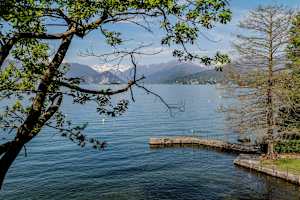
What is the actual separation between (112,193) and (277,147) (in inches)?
885

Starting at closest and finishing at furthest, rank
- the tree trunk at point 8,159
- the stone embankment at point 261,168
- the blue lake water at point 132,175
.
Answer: the tree trunk at point 8,159 < the blue lake water at point 132,175 < the stone embankment at point 261,168

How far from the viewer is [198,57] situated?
10.0 metres

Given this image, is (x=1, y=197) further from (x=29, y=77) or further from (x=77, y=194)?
(x=29, y=77)

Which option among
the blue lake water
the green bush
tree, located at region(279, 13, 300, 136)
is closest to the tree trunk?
the blue lake water

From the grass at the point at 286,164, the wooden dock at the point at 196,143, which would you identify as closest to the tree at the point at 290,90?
the grass at the point at 286,164

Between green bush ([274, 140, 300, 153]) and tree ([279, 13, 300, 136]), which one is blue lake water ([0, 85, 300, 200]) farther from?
tree ([279, 13, 300, 136])

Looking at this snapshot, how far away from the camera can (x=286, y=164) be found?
44.2 metres

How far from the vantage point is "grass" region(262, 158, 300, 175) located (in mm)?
41781

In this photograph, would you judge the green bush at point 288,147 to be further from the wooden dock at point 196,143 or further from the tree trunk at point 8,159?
the tree trunk at point 8,159

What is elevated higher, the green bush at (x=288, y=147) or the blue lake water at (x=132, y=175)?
the green bush at (x=288, y=147)

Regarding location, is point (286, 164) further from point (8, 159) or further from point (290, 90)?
point (8, 159)

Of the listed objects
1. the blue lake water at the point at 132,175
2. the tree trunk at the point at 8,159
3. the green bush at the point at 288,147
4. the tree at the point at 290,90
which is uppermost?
the tree at the point at 290,90

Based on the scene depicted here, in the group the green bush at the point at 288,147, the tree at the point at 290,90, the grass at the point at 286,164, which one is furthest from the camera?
the green bush at the point at 288,147

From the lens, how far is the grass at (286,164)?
1645 inches
